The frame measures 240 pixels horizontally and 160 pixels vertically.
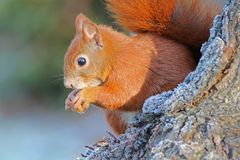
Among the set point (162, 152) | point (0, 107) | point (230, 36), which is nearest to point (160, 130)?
point (162, 152)

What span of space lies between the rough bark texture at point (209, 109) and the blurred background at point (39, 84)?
9.30 feet

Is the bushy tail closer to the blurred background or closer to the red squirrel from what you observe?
the red squirrel

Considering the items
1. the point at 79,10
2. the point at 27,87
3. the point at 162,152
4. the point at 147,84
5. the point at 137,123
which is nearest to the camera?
the point at 162,152

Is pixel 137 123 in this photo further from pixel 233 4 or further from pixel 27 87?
pixel 27 87

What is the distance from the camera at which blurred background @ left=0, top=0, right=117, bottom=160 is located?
4.89 m

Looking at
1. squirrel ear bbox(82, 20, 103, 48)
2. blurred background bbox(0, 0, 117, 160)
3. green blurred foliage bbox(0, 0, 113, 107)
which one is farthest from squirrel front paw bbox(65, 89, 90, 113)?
blurred background bbox(0, 0, 117, 160)

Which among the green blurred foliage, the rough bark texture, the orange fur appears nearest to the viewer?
the rough bark texture

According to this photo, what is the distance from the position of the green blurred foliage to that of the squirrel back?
2.15m

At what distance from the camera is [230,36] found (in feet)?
5.68

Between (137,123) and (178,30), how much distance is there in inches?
17.6

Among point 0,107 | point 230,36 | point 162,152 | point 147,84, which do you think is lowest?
point 0,107

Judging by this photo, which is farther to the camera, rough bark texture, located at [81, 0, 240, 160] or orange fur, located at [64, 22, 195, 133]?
orange fur, located at [64, 22, 195, 133]

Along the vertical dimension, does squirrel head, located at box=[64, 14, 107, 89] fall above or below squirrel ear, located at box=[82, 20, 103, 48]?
below

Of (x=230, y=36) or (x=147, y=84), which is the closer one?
(x=230, y=36)
